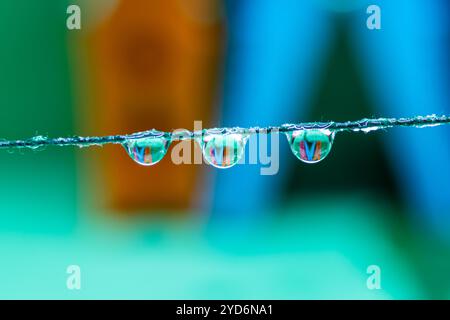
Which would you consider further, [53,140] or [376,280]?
[376,280]

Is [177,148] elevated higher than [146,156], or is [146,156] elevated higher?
[177,148]

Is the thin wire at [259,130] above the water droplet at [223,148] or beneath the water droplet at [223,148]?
beneath

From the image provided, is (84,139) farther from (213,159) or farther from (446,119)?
(446,119)

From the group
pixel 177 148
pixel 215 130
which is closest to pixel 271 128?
pixel 215 130
